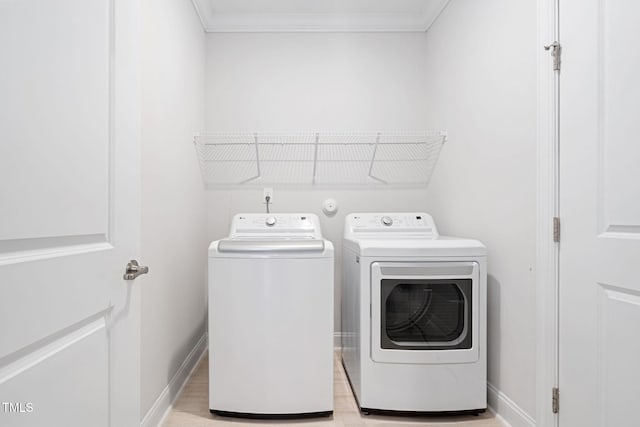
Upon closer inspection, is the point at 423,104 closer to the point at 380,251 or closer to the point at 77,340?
the point at 380,251

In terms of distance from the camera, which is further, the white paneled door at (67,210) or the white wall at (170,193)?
the white wall at (170,193)

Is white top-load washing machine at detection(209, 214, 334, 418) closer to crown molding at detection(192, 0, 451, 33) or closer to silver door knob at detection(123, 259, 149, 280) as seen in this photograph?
silver door knob at detection(123, 259, 149, 280)

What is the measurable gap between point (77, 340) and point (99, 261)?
7.1 inches

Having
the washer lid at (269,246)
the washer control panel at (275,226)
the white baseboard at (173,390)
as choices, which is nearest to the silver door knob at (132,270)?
the washer lid at (269,246)

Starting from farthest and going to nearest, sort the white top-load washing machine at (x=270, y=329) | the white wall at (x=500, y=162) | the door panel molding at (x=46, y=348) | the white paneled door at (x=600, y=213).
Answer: the white top-load washing machine at (x=270, y=329) → the white wall at (x=500, y=162) → the white paneled door at (x=600, y=213) → the door panel molding at (x=46, y=348)

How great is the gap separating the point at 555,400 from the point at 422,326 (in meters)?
0.60

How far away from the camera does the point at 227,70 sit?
2705mm

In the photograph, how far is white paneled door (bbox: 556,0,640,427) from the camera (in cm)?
109

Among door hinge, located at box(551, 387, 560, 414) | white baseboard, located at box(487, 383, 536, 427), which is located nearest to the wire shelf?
white baseboard, located at box(487, 383, 536, 427)

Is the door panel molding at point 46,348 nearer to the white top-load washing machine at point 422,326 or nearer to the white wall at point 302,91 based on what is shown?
the white top-load washing machine at point 422,326

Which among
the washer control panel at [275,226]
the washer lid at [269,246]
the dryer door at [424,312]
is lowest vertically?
the dryer door at [424,312]

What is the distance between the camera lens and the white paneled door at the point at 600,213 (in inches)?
42.8

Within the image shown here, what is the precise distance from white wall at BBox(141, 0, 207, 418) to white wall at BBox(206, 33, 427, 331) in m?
0.18

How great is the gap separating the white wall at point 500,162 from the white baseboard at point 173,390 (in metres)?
1.70
